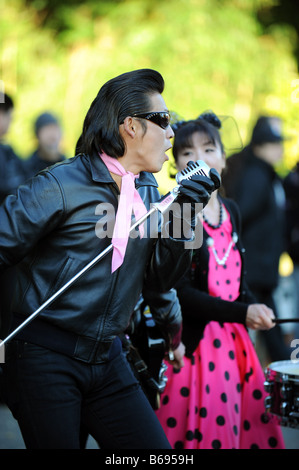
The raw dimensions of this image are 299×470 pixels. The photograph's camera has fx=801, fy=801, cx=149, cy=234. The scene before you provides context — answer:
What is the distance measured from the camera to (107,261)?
2672mm

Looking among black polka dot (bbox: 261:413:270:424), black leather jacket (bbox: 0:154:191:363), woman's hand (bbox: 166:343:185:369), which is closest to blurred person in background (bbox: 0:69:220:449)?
black leather jacket (bbox: 0:154:191:363)

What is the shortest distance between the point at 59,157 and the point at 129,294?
4199mm

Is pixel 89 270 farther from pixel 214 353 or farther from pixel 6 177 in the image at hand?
pixel 6 177

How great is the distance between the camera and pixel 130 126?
9.15ft

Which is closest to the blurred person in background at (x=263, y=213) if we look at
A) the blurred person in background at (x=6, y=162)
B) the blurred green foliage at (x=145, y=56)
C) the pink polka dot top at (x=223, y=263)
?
the blurred person in background at (x=6, y=162)

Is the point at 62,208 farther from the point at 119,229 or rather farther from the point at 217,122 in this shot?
the point at 217,122

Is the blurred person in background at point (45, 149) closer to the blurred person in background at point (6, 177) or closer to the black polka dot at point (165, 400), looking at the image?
the blurred person in background at point (6, 177)

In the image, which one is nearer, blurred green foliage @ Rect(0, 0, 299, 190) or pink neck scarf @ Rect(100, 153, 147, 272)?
pink neck scarf @ Rect(100, 153, 147, 272)

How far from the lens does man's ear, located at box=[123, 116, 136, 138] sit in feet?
9.13

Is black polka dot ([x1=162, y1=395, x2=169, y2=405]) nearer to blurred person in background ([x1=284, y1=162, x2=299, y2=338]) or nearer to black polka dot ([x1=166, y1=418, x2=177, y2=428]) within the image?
black polka dot ([x1=166, y1=418, x2=177, y2=428])

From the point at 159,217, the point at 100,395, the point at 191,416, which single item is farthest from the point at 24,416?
the point at 191,416

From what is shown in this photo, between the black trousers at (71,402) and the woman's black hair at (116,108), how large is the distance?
28.9 inches

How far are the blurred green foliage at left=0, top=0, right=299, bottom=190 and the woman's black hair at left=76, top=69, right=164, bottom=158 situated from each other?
1010cm

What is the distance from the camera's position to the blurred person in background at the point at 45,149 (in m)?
6.68
